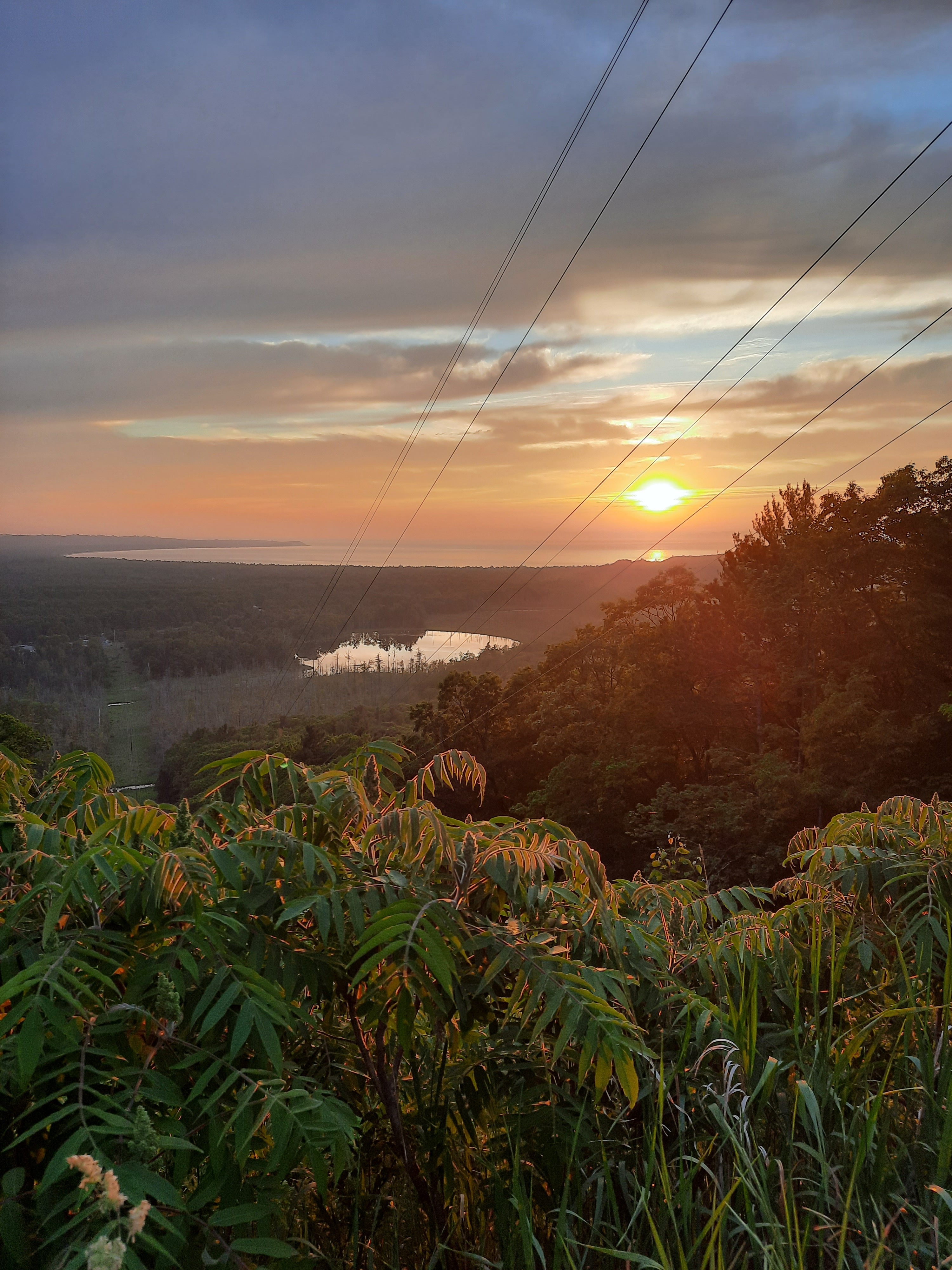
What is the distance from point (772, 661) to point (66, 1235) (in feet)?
104

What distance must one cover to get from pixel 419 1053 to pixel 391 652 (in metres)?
83.5

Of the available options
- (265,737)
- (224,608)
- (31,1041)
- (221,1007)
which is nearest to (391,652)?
(224,608)

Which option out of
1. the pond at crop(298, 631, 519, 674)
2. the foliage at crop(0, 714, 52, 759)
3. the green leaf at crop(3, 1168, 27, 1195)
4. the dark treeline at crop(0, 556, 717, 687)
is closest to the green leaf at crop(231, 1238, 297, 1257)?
the green leaf at crop(3, 1168, 27, 1195)

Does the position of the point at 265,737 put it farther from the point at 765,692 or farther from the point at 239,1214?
the point at 239,1214

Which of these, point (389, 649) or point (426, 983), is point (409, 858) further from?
point (389, 649)

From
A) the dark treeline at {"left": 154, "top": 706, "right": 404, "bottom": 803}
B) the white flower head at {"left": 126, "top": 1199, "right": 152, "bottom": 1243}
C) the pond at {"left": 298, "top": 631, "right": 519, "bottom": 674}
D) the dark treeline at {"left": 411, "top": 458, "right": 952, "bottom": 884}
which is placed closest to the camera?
the white flower head at {"left": 126, "top": 1199, "right": 152, "bottom": 1243}

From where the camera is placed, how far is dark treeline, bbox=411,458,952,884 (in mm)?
26141

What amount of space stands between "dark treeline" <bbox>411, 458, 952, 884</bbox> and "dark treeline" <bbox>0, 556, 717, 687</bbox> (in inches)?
593

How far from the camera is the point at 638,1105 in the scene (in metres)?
1.92

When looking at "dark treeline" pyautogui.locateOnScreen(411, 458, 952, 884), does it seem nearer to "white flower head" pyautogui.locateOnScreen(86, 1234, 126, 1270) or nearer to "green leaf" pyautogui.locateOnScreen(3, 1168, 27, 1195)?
"green leaf" pyautogui.locateOnScreen(3, 1168, 27, 1195)

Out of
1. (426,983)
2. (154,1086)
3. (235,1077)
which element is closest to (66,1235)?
(154,1086)

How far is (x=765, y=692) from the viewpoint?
32.4 metres

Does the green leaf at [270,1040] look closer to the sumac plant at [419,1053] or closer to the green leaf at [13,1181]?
the sumac plant at [419,1053]

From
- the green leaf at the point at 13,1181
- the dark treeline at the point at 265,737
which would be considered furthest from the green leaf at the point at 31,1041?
the dark treeline at the point at 265,737
